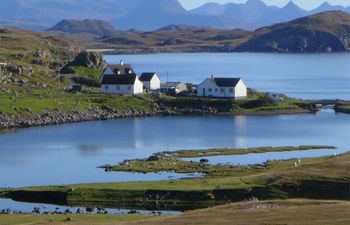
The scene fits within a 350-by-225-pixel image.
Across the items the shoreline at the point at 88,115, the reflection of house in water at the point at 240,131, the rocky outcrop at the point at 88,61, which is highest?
the rocky outcrop at the point at 88,61

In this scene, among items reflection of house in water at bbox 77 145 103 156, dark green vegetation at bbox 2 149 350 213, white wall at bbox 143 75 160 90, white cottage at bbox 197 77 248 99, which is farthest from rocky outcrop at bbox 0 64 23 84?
dark green vegetation at bbox 2 149 350 213

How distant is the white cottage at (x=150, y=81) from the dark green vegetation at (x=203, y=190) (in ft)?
201

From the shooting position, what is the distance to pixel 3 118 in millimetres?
85750

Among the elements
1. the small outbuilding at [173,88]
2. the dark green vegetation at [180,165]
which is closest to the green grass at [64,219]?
the dark green vegetation at [180,165]

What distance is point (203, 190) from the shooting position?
4588cm

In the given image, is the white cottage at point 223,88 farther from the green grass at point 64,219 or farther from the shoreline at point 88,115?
the green grass at point 64,219

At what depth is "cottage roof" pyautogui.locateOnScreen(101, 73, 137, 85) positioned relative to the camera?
345 ft

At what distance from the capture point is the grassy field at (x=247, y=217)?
32219 mm

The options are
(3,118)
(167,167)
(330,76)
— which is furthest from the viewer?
(330,76)

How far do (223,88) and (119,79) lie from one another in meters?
13.2

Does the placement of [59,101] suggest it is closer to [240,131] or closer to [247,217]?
[240,131]

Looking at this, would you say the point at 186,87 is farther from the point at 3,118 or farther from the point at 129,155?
the point at 129,155

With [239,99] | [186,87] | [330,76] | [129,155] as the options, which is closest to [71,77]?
[186,87]

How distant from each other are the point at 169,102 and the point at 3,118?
75.2 feet
